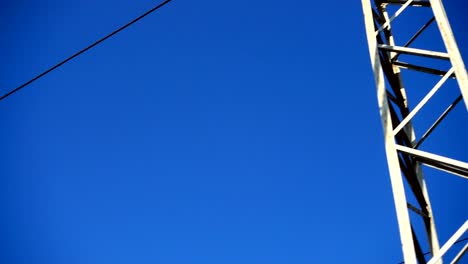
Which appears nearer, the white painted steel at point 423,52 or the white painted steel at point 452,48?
the white painted steel at point 452,48

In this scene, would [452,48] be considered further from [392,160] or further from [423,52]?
[392,160]

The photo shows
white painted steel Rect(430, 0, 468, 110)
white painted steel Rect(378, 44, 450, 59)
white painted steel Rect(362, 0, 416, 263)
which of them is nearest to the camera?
white painted steel Rect(362, 0, 416, 263)

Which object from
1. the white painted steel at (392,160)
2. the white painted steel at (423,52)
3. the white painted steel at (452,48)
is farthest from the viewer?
the white painted steel at (423,52)

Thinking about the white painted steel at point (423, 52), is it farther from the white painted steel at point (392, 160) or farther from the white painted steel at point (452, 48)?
the white painted steel at point (392, 160)

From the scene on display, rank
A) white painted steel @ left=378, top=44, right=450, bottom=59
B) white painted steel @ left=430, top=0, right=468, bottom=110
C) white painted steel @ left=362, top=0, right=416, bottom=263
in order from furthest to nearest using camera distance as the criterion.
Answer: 1. white painted steel @ left=378, top=44, right=450, bottom=59
2. white painted steel @ left=430, top=0, right=468, bottom=110
3. white painted steel @ left=362, top=0, right=416, bottom=263

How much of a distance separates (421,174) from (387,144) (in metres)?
1.07

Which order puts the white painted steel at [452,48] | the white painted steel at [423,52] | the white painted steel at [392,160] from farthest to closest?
the white painted steel at [423,52] → the white painted steel at [452,48] → the white painted steel at [392,160]

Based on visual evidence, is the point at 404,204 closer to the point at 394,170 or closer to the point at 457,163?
the point at 394,170

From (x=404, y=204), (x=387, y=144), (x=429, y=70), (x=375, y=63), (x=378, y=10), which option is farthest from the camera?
(x=378, y=10)

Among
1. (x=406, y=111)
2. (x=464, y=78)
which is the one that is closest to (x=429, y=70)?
(x=406, y=111)

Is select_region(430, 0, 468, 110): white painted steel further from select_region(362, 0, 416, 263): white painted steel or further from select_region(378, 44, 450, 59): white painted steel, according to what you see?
select_region(362, 0, 416, 263): white painted steel

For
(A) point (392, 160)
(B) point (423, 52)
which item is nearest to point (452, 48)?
(B) point (423, 52)

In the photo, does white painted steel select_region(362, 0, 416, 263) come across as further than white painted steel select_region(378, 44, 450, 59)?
No

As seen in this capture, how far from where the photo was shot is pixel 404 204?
3.17 meters
